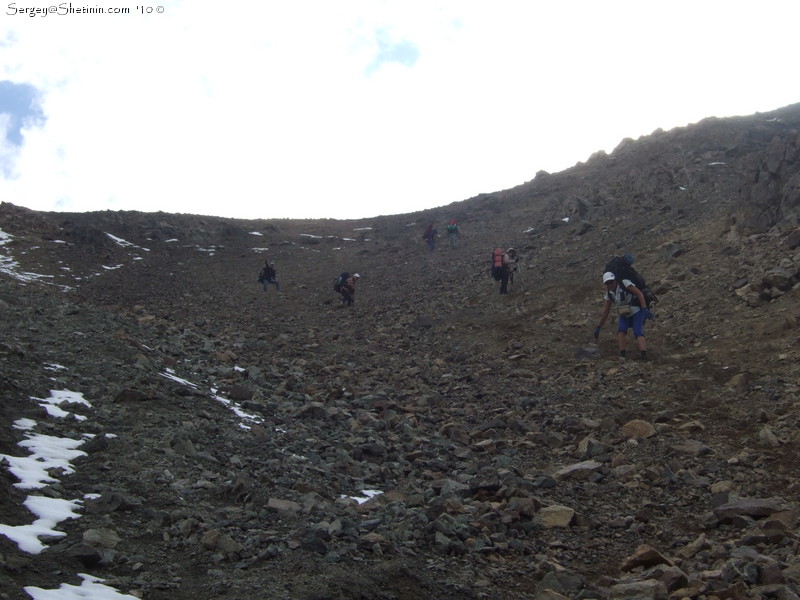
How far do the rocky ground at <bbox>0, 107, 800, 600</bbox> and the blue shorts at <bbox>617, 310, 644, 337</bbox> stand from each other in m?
0.62

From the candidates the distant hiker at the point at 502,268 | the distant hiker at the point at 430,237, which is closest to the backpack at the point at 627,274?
the distant hiker at the point at 502,268

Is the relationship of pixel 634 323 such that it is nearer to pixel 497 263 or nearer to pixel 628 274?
pixel 628 274

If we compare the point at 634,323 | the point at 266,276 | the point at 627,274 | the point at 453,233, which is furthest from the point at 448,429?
the point at 453,233

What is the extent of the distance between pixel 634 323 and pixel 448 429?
479 centimetres

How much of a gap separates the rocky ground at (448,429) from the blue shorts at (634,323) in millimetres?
623

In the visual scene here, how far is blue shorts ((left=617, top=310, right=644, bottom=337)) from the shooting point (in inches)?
505

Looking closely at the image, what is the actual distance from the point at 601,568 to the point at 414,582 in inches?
70.4

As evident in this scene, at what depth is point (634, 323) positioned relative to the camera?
42.5 ft

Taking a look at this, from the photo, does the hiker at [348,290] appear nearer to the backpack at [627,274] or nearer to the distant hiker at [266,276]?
the distant hiker at [266,276]

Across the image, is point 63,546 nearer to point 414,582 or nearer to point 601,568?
point 414,582

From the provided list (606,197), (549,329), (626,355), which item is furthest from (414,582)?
(606,197)

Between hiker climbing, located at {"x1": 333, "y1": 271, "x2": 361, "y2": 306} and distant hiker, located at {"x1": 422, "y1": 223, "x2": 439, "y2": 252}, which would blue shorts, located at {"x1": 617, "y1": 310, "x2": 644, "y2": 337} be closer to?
hiker climbing, located at {"x1": 333, "y1": 271, "x2": 361, "y2": 306}

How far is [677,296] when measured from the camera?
1502 cm

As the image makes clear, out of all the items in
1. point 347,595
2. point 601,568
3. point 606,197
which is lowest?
point 601,568
